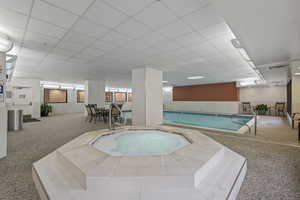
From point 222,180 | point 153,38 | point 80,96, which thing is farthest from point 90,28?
point 80,96

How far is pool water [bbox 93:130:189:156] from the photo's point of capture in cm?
270

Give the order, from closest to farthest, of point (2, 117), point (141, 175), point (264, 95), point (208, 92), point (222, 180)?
point (141, 175) → point (222, 180) → point (2, 117) → point (264, 95) → point (208, 92)

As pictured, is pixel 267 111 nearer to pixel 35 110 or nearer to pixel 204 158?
pixel 204 158

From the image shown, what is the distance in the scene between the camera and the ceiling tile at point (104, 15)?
1.97 m

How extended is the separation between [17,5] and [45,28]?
2.12 ft

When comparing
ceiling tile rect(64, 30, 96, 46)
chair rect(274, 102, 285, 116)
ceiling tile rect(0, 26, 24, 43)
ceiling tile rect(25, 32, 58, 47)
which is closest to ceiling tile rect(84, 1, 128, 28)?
ceiling tile rect(64, 30, 96, 46)

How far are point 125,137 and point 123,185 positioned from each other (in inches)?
80.2

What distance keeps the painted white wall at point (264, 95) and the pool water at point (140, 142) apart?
405 inches

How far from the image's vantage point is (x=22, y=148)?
308 cm

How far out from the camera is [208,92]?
1091cm

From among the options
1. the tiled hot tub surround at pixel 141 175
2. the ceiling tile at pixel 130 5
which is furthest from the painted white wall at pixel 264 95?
the ceiling tile at pixel 130 5

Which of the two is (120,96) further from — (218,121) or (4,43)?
(4,43)

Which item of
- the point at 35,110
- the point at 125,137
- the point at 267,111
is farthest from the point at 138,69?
the point at 267,111

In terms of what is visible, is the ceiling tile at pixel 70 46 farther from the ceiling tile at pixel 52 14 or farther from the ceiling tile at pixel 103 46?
the ceiling tile at pixel 52 14
